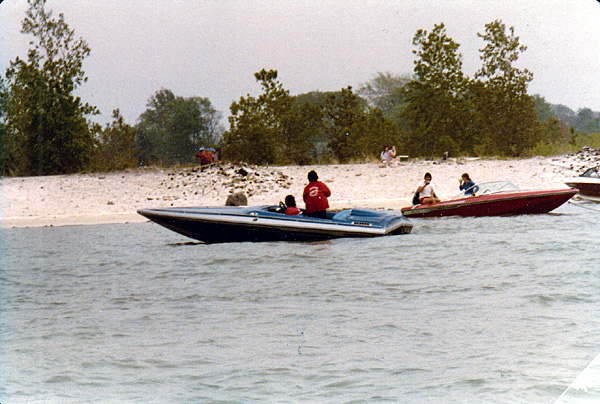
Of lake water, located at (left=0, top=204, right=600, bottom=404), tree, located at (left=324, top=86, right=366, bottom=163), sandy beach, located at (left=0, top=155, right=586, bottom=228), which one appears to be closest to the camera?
lake water, located at (left=0, top=204, right=600, bottom=404)

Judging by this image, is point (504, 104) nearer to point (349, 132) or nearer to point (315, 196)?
point (349, 132)

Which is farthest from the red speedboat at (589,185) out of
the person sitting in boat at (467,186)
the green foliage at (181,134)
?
the green foliage at (181,134)

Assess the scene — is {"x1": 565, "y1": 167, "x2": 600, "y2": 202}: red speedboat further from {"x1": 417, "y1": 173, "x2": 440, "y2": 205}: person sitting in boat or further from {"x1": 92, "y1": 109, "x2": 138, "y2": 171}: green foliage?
{"x1": 92, "y1": 109, "x2": 138, "y2": 171}: green foliage

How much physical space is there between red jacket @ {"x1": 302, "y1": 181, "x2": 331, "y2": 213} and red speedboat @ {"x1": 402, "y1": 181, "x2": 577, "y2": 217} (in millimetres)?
5054

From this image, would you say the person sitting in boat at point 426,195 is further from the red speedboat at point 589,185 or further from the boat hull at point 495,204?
the red speedboat at point 589,185

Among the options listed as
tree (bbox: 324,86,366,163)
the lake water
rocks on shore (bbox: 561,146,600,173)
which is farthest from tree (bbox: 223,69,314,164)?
the lake water

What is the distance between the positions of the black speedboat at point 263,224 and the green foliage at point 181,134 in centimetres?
3117

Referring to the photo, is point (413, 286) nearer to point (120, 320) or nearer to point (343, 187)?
point (120, 320)

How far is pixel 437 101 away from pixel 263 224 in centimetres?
2366

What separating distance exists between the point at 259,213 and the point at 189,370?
7888mm

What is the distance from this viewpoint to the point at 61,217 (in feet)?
77.4

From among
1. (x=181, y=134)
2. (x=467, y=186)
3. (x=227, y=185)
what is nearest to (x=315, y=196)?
(x=467, y=186)

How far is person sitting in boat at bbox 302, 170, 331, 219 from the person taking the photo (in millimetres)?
14859

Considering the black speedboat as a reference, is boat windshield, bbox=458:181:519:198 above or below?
above
